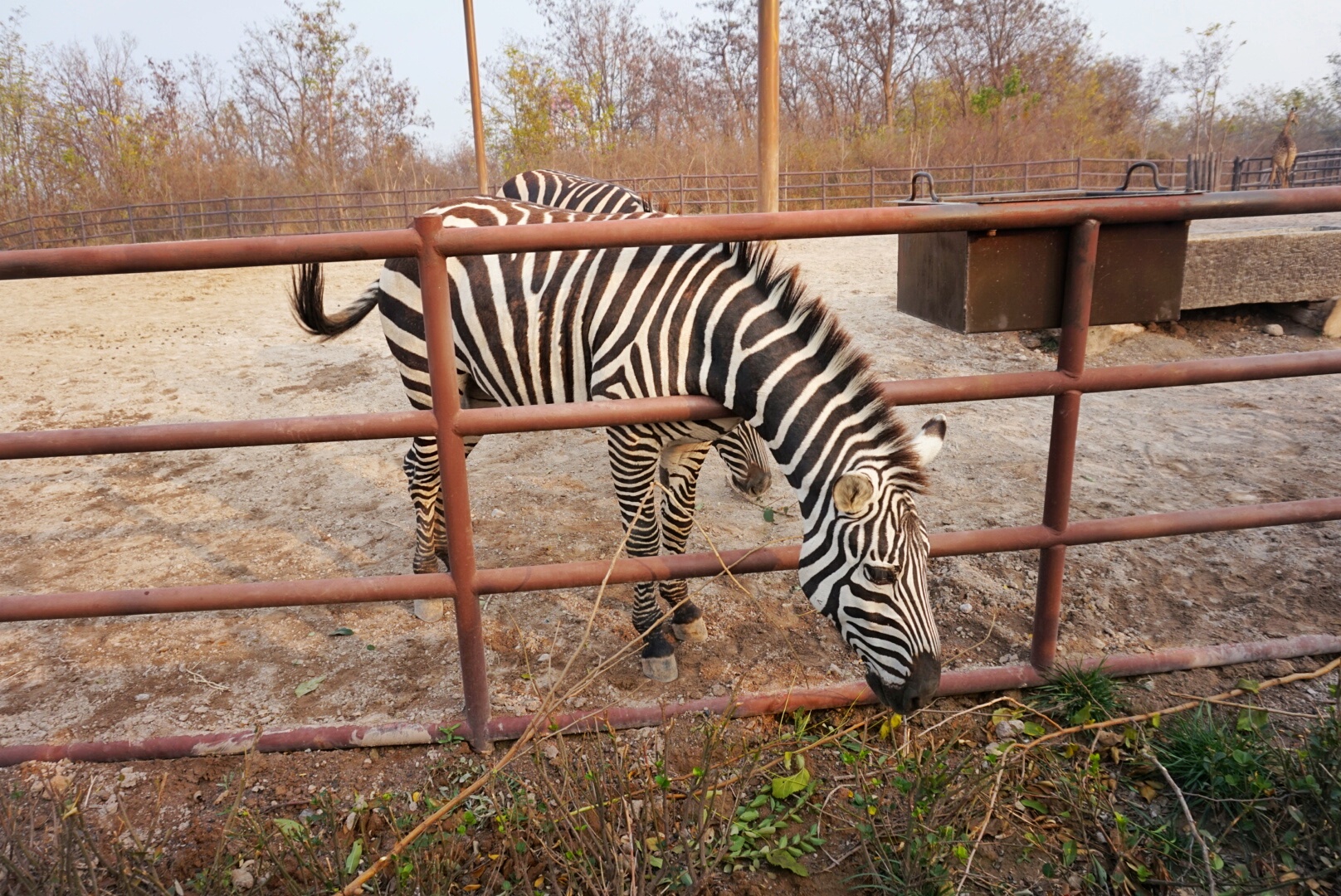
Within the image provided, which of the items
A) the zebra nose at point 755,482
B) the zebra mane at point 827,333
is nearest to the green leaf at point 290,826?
the zebra mane at point 827,333

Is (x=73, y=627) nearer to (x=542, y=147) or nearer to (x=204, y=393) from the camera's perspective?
(x=204, y=393)

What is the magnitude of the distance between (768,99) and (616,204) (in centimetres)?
134

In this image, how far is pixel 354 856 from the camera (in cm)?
188

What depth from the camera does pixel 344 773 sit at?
2.22 metres

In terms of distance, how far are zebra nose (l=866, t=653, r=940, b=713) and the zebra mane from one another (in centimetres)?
45

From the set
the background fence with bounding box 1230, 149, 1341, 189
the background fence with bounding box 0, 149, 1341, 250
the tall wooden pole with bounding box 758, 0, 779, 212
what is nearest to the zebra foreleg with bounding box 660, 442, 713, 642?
the tall wooden pole with bounding box 758, 0, 779, 212

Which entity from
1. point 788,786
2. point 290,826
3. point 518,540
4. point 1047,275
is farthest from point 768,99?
point 290,826

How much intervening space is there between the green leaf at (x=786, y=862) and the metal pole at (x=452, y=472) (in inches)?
34.2

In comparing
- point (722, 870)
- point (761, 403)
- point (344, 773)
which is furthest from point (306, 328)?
point (722, 870)

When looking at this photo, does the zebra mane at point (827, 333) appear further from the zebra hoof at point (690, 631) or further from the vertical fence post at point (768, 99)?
the vertical fence post at point (768, 99)

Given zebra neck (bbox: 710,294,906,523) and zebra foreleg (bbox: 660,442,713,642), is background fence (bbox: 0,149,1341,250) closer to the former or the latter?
zebra foreleg (bbox: 660,442,713,642)

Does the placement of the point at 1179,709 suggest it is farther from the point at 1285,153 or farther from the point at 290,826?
the point at 1285,153

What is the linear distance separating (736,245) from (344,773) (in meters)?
1.92

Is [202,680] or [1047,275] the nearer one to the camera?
[1047,275]
